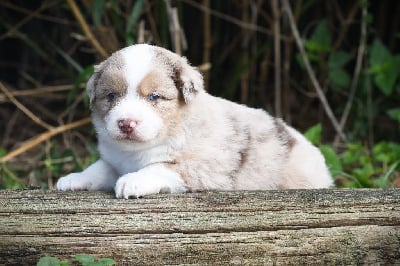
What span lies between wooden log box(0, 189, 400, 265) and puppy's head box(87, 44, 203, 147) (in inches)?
13.9

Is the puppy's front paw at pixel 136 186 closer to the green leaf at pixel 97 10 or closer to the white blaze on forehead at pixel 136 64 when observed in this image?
the white blaze on forehead at pixel 136 64

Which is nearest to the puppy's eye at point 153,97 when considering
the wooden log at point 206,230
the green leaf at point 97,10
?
the wooden log at point 206,230

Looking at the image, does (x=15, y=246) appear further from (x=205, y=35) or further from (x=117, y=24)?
(x=205, y=35)

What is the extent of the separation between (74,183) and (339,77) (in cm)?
361

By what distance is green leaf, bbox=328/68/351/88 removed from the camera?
22.5ft

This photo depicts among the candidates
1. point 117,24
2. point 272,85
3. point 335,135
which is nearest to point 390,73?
point 335,135

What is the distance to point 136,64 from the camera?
12.0 ft

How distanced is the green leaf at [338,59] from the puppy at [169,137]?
113 inches

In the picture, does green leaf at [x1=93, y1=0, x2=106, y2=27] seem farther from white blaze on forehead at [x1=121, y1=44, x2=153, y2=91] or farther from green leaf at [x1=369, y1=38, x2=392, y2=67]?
green leaf at [x1=369, y1=38, x2=392, y2=67]

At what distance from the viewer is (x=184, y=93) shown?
374cm

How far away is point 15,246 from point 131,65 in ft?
3.25

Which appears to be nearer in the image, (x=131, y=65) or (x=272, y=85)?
(x=131, y=65)

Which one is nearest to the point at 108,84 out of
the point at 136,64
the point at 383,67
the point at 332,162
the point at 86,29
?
the point at 136,64

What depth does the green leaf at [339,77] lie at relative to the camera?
6855 mm
